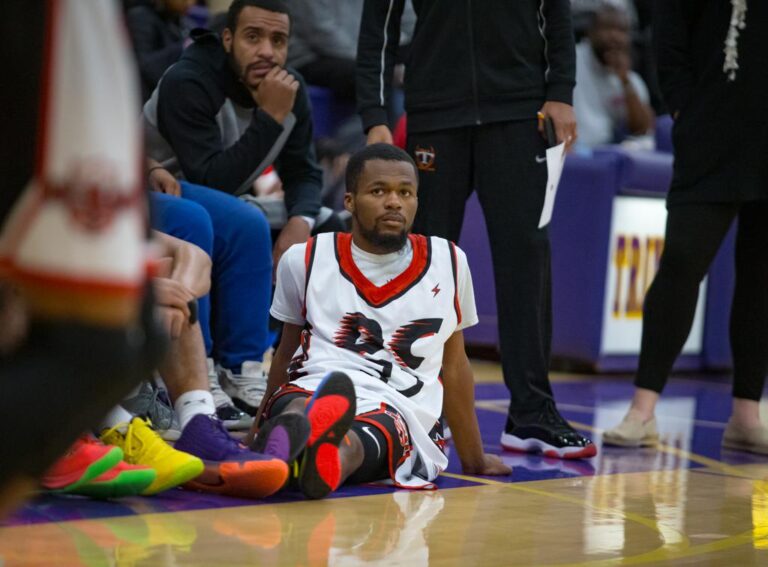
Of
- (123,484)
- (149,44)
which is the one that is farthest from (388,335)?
(149,44)

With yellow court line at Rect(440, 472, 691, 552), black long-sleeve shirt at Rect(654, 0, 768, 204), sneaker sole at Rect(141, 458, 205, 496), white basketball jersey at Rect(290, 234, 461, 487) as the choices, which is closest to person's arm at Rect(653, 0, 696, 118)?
black long-sleeve shirt at Rect(654, 0, 768, 204)

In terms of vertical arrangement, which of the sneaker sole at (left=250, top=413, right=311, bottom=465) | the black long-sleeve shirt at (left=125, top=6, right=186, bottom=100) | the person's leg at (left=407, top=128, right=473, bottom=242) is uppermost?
the black long-sleeve shirt at (left=125, top=6, right=186, bottom=100)

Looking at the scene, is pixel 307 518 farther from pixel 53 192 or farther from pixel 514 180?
pixel 53 192

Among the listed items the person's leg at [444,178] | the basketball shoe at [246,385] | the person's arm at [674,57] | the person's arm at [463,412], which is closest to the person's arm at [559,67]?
the person's leg at [444,178]

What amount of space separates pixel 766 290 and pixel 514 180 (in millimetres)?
1065

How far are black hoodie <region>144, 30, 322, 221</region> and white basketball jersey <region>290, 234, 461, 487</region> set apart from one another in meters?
0.84

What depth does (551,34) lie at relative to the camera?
11.9 feet

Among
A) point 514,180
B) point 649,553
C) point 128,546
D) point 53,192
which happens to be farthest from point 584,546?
point 53,192

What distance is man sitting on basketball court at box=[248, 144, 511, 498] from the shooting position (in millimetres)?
3010

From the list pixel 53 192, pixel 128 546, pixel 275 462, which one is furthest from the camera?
pixel 275 462

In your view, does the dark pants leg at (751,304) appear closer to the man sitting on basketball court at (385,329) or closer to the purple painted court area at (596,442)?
the purple painted court area at (596,442)

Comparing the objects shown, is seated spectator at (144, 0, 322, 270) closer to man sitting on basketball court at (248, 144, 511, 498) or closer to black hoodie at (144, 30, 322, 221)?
black hoodie at (144, 30, 322, 221)

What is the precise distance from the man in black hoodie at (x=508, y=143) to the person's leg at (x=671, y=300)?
0.37 metres

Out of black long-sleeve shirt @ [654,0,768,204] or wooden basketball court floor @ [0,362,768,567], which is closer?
wooden basketball court floor @ [0,362,768,567]
